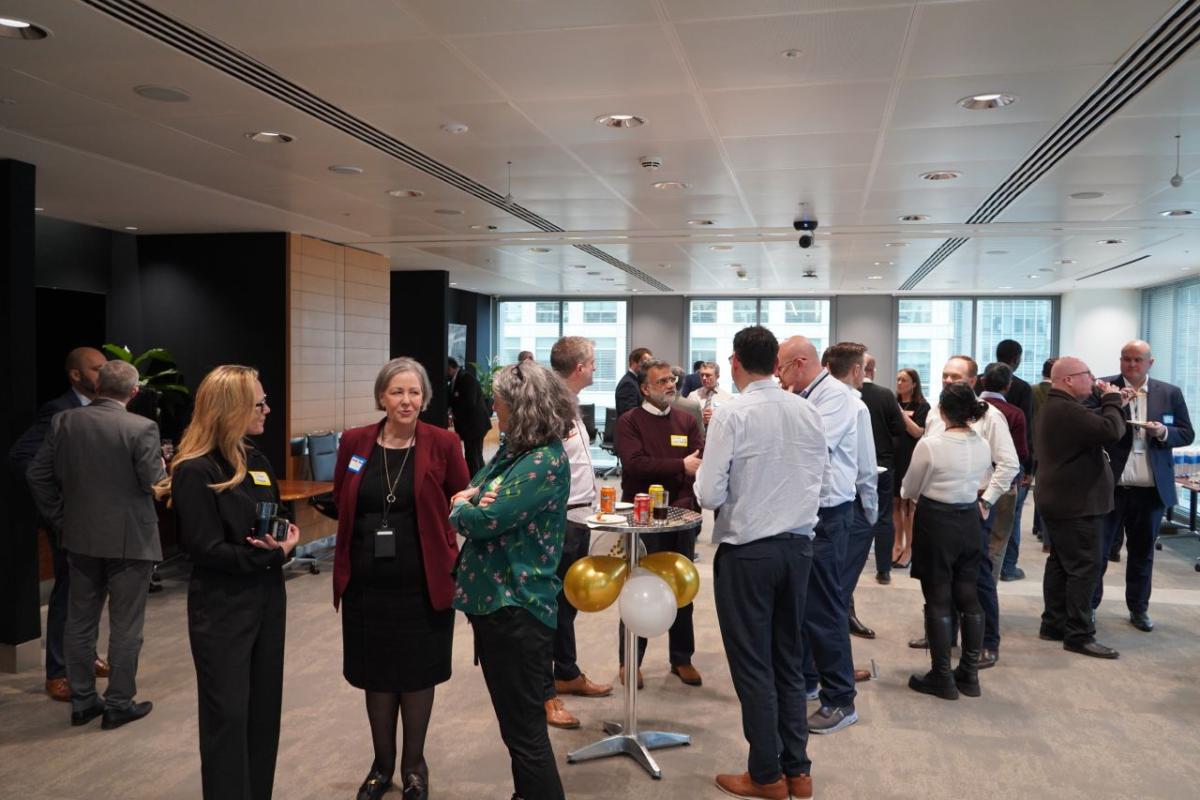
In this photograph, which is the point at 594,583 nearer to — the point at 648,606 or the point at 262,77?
the point at 648,606

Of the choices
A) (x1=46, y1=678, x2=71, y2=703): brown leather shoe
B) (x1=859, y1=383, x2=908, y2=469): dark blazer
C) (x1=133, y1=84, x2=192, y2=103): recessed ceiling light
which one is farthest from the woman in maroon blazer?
(x1=859, y1=383, x2=908, y2=469): dark blazer

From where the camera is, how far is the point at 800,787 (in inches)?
129

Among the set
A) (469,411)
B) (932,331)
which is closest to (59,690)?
(469,411)

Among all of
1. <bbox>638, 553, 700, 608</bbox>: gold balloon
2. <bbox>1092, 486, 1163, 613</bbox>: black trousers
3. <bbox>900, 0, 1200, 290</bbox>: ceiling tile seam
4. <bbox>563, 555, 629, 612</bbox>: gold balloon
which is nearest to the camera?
<bbox>900, 0, 1200, 290</bbox>: ceiling tile seam

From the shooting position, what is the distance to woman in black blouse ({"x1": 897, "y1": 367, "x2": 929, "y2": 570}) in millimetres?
6781

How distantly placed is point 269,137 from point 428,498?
108 inches

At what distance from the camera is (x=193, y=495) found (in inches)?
102

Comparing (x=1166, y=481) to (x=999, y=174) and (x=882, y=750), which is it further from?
(x=882, y=750)

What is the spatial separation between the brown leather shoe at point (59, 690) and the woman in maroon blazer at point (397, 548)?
2128 millimetres

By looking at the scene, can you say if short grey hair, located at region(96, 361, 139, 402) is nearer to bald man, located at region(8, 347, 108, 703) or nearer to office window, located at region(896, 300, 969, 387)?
bald man, located at region(8, 347, 108, 703)

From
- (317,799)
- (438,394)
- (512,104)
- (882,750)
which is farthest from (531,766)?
(438,394)

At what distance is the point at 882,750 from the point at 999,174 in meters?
3.75

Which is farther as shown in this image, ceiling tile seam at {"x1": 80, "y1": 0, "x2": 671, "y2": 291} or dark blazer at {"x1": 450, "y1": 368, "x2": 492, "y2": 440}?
dark blazer at {"x1": 450, "y1": 368, "x2": 492, "y2": 440}

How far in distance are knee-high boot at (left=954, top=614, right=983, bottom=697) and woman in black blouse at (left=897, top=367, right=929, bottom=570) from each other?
7.84 ft
